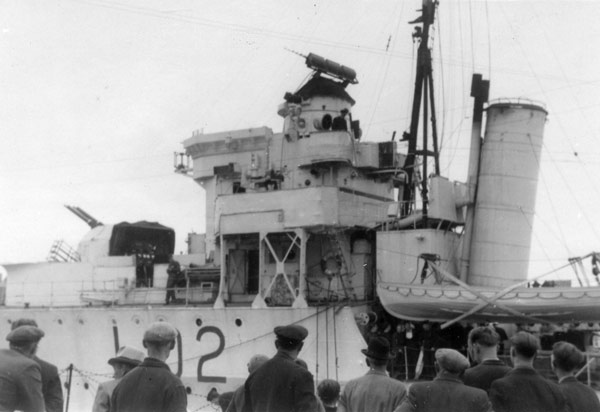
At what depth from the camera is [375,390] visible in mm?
4930

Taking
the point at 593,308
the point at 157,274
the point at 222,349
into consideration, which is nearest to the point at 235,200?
the point at 222,349

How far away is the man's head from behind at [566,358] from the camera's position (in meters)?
4.82

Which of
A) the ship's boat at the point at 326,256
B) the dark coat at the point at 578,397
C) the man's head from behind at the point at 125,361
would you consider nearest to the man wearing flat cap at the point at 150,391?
the man's head from behind at the point at 125,361

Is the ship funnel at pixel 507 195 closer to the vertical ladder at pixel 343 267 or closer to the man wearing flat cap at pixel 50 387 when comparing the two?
the vertical ladder at pixel 343 267

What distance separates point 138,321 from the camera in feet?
60.3

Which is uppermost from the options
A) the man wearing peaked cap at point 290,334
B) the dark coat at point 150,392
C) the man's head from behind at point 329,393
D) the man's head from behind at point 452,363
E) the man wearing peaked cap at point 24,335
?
the man wearing peaked cap at point 290,334

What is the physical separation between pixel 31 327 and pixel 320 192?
1194cm

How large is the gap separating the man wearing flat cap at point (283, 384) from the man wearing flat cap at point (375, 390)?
0.80 metres

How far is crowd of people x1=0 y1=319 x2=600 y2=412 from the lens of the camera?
4145mm

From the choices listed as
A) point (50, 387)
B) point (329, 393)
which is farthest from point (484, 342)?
point (50, 387)

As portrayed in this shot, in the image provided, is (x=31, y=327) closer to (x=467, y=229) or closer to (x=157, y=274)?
(x=467, y=229)

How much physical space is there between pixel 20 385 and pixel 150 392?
126 cm

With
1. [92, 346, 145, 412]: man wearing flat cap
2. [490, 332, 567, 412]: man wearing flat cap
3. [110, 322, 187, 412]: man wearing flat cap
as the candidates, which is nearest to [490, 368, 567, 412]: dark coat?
[490, 332, 567, 412]: man wearing flat cap

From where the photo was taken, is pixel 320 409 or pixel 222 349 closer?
pixel 320 409
